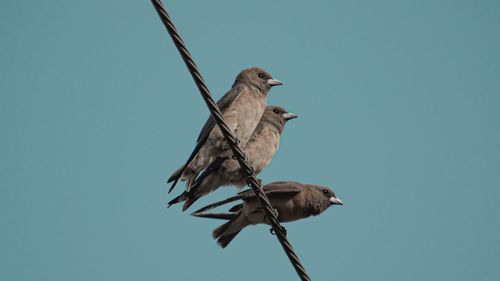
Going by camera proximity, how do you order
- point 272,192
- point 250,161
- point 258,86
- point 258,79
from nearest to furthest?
1. point 272,192
2. point 250,161
3. point 258,86
4. point 258,79

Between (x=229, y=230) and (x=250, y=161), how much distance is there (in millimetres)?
1051

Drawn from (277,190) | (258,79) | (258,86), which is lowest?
(277,190)

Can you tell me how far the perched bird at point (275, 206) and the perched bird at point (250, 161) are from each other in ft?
1.45

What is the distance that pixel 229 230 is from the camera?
8789 mm

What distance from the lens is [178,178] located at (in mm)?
8508

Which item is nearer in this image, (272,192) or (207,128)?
(272,192)

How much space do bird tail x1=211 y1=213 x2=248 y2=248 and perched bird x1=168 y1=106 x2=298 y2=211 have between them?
550 mm

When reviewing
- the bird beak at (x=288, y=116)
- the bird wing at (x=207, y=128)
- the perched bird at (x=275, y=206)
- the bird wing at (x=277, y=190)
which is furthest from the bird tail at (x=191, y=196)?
the bird beak at (x=288, y=116)

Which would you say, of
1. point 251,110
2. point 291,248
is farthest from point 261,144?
point 291,248

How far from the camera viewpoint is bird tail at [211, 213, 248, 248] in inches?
340

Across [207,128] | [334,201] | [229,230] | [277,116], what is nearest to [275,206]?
[229,230]

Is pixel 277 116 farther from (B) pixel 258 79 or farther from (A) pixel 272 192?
(A) pixel 272 192

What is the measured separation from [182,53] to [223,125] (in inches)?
31.8

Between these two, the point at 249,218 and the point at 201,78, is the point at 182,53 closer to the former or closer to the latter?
the point at 201,78
